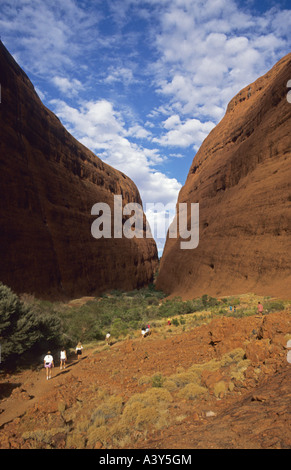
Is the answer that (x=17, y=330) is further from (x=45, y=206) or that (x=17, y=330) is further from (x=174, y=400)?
(x=45, y=206)

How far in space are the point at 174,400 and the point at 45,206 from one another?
24.1 m

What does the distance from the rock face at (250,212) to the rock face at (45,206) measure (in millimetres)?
11628

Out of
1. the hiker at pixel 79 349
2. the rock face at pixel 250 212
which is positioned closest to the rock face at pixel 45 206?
the hiker at pixel 79 349

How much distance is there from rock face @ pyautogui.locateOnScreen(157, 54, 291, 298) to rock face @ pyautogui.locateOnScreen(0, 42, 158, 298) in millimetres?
11628

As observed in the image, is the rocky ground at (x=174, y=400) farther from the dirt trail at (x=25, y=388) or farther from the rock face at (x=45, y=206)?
the rock face at (x=45, y=206)

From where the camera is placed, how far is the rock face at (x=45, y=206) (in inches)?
800

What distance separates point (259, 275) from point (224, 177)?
1341cm

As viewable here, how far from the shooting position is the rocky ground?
121 inches

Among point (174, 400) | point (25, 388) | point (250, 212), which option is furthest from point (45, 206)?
point (174, 400)

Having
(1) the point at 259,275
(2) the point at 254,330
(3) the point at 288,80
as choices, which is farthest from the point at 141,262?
(2) the point at 254,330

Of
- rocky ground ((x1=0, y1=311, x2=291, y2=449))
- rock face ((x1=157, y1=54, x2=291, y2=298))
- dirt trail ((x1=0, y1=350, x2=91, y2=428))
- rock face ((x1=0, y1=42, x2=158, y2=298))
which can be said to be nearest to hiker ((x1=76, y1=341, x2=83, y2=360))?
dirt trail ((x1=0, y1=350, x2=91, y2=428))

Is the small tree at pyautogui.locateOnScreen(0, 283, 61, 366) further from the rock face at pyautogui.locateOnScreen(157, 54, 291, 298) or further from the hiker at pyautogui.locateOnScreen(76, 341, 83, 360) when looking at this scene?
the rock face at pyautogui.locateOnScreen(157, 54, 291, 298)

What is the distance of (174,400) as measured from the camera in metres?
4.75

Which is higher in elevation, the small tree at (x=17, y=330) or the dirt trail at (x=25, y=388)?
the small tree at (x=17, y=330)
